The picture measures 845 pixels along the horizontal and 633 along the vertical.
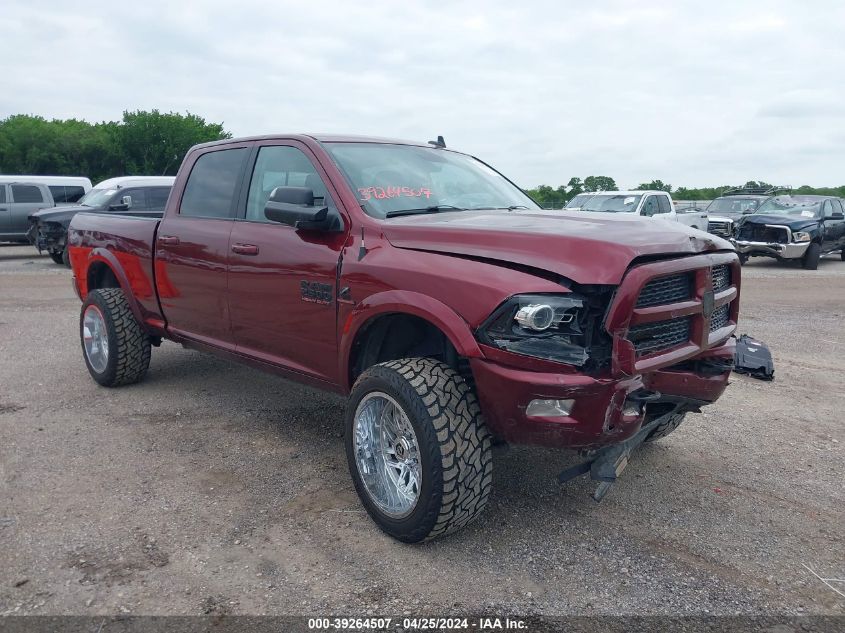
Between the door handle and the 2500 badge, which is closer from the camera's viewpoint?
the 2500 badge

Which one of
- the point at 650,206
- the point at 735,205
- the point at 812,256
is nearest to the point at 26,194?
the point at 650,206

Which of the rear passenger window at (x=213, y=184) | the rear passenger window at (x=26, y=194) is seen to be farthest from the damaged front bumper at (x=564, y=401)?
the rear passenger window at (x=26, y=194)

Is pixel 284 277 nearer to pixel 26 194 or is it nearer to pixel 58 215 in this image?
pixel 58 215

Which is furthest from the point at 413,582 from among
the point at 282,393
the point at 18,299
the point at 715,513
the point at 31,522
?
the point at 18,299

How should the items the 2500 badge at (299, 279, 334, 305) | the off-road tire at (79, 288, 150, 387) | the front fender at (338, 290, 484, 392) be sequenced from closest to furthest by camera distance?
the front fender at (338, 290, 484, 392), the 2500 badge at (299, 279, 334, 305), the off-road tire at (79, 288, 150, 387)

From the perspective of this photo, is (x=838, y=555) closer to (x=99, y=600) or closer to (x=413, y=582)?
(x=413, y=582)

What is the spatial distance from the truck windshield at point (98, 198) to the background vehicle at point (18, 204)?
3.74m

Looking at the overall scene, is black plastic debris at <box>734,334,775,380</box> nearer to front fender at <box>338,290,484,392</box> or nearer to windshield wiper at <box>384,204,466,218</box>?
windshield wiper at <box>384,204,466,218</box>

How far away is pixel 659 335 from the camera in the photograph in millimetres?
3271

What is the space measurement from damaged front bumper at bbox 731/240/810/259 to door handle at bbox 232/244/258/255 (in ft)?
47.6

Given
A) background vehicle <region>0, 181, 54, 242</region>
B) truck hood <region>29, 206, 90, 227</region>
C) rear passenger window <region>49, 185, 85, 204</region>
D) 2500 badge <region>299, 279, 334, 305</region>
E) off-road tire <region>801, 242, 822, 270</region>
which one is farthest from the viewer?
rear passenger window <region>49, 185, 85, 204</region>

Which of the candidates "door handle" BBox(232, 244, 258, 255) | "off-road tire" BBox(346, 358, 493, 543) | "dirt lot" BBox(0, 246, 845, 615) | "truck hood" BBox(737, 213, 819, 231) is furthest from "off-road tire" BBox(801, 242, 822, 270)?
"off-road tire" BBox(346, 358, 493, 543)

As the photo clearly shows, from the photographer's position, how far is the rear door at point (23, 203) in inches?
696

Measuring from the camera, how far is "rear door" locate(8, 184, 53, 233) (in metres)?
17.7
